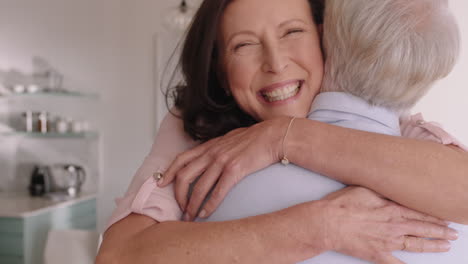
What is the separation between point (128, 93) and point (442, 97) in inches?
107

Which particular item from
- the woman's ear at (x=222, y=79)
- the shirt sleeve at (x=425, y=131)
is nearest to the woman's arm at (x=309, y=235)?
the shirt sleeve at (x=425, y=131)

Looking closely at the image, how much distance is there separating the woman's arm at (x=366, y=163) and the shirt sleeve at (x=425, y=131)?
0.03 meters

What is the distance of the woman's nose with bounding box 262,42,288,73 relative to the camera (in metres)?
1.01

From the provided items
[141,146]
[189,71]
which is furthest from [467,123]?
[141,146]

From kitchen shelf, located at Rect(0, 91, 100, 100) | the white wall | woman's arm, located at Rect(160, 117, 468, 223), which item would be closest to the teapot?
the white wall

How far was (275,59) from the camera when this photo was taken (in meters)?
1.01

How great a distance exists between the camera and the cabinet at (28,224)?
2928 mm

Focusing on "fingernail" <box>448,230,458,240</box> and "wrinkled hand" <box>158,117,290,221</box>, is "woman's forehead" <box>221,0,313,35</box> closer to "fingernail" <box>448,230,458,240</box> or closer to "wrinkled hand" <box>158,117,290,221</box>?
"wrinkled hand" <box>158,117,290,221</box>

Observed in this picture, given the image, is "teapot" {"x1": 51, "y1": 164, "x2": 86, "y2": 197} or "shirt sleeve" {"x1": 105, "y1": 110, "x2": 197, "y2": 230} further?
"teapot" {"x1": 51, "y1": 164, "x2": 86, "y2": 197}

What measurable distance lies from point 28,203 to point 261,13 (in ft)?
9.93

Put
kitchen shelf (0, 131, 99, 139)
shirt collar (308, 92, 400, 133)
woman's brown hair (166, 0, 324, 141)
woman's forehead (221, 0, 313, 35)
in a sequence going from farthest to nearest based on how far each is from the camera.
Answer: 1. kitchen shelf (0, 131, 99, 139)
2. woman's brown hair (166, 0, 324, 141)
3. woman's forehead (221, 0, 313, 35)
4. shirt collar (308, 92, 400, 133)

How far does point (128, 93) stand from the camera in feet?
13.2

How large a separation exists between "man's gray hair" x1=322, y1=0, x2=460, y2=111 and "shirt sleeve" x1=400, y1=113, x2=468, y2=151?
81mm

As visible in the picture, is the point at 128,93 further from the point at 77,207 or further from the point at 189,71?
the point at 189,71
